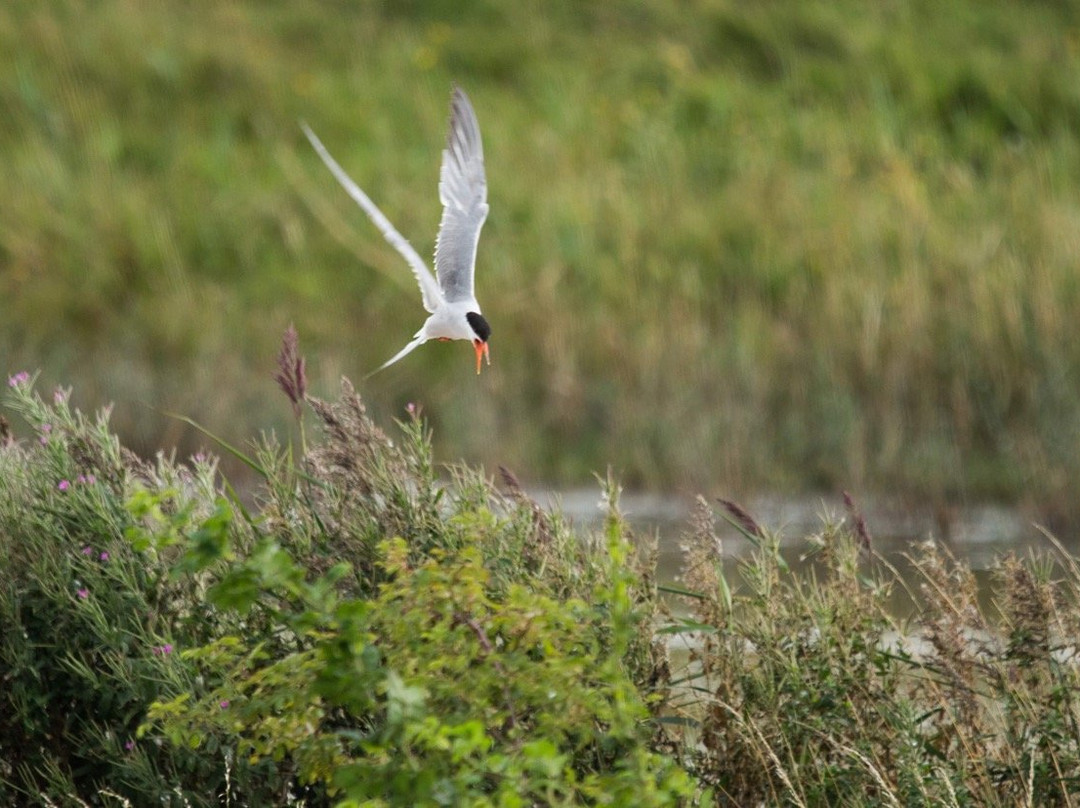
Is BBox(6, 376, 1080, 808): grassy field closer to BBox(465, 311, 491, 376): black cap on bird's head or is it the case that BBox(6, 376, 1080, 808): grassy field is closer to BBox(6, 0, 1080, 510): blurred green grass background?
BBox(465, 311, 491, 376): black cap on bird's head

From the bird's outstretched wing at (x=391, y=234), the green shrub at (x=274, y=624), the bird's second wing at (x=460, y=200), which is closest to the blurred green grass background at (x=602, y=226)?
the bird's second wing at (x=460, y=200)

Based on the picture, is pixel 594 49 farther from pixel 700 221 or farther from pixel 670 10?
pixel 700 221

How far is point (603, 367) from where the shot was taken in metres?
10.2

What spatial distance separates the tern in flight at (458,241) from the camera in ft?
13.2

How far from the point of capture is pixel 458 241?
4402 millimetres

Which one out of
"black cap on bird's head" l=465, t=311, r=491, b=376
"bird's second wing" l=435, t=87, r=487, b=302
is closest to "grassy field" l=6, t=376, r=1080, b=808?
"black cap on bird's head" l=465, t=311, r=491, b=376

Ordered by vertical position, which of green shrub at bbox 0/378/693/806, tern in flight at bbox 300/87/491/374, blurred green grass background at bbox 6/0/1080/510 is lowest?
green shrub at bbox 0/378/693/806

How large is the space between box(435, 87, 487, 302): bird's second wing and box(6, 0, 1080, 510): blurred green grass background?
16.0ft

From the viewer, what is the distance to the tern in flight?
404 cm

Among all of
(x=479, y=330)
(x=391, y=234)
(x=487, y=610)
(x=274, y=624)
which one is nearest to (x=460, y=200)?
(x=479, y=330)

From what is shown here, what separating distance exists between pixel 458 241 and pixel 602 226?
25.7 ft

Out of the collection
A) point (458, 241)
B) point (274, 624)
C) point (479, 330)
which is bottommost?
point (274, 624)

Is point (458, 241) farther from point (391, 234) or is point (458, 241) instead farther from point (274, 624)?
point (274, 624)

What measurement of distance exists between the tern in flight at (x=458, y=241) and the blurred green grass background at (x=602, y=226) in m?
4.89
